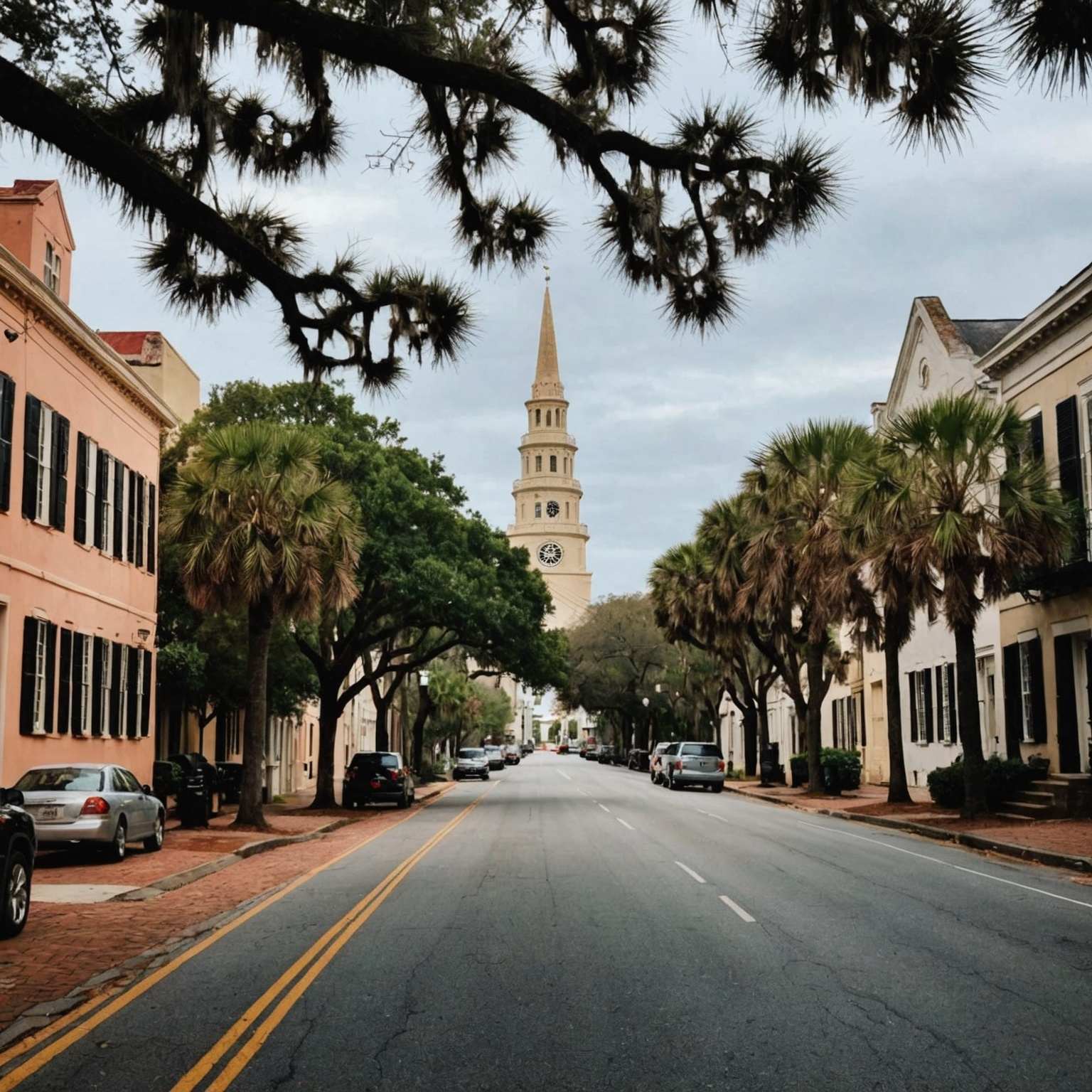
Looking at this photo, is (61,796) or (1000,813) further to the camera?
(1000,813)

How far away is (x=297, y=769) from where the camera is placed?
55531 millimetres

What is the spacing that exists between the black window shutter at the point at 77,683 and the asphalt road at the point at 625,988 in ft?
28.4

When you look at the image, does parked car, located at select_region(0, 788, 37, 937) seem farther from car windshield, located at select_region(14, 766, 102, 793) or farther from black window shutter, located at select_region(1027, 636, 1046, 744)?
black window shutter, located at select_region(1027, 636, 1046, 744)

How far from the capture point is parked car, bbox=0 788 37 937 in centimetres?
1175

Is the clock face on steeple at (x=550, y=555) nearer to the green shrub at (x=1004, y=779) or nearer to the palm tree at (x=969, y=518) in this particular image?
the green shrub at (x=1004, y=779)

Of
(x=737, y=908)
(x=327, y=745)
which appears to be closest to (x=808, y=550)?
(x=327, y=745)

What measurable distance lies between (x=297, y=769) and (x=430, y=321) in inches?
1839

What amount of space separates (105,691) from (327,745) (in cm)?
1026

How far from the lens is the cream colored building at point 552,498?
150875 mm

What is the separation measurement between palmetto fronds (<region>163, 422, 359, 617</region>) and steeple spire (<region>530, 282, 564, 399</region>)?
109868mm

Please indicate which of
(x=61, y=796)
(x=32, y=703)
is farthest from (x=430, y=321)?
(x=32, y=703)

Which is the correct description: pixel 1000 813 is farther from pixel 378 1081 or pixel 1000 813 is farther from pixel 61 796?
pixel 378 1081

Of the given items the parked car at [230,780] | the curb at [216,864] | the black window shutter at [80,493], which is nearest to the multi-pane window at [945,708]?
the curb at [216,864]

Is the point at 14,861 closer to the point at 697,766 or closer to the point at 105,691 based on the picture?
the point at 105,691
